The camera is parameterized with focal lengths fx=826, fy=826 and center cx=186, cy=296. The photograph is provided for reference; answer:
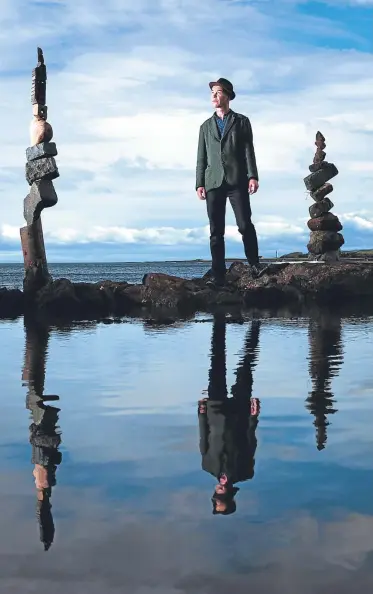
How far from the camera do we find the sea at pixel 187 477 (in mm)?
2432

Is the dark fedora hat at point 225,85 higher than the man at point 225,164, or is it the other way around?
the dark fedora hat at point 225,85

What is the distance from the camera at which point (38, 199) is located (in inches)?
690

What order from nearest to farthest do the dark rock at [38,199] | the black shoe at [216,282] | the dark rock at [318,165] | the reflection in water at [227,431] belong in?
1. the reflection in water at [227,431]
2. the dark rock at [38,199]
3. the black shoe at [216,282]
4. the dark rock at [318,165]

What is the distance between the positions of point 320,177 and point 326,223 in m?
1.47

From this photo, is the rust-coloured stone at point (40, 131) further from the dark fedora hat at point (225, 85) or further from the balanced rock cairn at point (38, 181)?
the dark fedora hat at point (225, 85)

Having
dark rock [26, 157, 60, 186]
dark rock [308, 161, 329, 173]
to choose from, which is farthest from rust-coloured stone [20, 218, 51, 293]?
dark rock [308, 161, 329, 173]

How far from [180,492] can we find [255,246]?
50.9 ft

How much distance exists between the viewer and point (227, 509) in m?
2.99

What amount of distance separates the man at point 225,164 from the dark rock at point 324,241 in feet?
29.7

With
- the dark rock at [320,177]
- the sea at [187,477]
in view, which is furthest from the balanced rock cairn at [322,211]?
the sea at [187,477]

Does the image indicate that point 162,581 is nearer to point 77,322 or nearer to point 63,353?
point 63,353

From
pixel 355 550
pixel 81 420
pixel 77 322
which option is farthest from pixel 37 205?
pixel 355 550

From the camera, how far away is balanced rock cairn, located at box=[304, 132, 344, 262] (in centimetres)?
2603

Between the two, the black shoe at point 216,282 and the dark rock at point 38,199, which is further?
the black shoe at point 216,282
